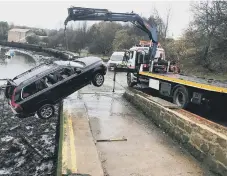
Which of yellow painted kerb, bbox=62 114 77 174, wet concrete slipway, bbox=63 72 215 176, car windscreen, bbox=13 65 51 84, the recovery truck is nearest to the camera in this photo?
yellow painted kerb, bbox=62 114 77 174

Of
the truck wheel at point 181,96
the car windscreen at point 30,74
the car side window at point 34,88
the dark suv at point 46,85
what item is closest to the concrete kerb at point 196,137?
the truck wheel at point 181,96

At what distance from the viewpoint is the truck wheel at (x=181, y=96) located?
448 inches

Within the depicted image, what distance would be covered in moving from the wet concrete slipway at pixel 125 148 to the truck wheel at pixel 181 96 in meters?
1.75

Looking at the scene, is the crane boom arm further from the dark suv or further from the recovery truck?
the dark suv

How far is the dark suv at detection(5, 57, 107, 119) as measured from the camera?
9898 millimetres

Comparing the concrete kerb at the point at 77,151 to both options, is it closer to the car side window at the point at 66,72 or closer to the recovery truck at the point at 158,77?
the car side window at the point at 66,72

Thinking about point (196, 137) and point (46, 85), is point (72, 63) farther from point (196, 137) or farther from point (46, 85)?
point (196, 137)

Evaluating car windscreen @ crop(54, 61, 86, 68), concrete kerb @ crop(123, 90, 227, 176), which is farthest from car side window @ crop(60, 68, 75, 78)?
concrete kerb @ crop(123, 90, 227, 176)

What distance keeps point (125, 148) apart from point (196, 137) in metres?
1.70

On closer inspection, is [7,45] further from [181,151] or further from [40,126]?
[181,151]

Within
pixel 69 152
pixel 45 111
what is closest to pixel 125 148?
pixel 69 152

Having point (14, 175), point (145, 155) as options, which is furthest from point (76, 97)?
point (145, 155)

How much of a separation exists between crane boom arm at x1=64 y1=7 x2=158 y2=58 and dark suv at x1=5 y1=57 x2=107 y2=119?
8.86ft

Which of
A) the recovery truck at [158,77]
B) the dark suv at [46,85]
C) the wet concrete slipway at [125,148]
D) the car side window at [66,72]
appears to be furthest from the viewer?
the car side window at [66,72]
